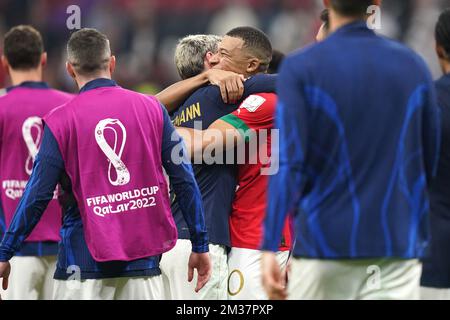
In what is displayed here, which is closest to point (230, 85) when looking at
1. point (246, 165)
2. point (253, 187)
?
point (246, 165)

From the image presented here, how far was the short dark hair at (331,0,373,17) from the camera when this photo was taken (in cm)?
429

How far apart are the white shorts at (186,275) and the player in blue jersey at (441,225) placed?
167 centimetres

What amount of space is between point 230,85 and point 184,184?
33.7 inches

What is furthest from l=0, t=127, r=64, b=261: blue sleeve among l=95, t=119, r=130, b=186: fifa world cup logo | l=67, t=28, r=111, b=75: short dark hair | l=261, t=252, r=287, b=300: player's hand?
l=261, t=252, r=287, b=300: player's hand

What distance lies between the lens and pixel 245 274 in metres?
6.33

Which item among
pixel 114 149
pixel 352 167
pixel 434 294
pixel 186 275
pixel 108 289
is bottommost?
pixel 186 275

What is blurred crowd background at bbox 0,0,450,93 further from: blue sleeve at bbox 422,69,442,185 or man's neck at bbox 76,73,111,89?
blue sleeve at bbox 422,69,442,185

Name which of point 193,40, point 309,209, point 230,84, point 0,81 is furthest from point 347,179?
point 0,81

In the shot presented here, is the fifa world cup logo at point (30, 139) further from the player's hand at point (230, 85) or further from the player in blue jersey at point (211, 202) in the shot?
the player's hand at point (230, 85)

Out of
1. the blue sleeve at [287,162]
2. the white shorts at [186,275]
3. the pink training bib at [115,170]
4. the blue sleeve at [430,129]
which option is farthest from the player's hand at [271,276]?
the white shorts at [186,275]

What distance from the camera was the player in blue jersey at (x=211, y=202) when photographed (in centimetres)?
635

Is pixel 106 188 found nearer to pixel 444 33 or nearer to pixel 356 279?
pixel 356 279

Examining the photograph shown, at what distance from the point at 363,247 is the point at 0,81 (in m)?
15.8
